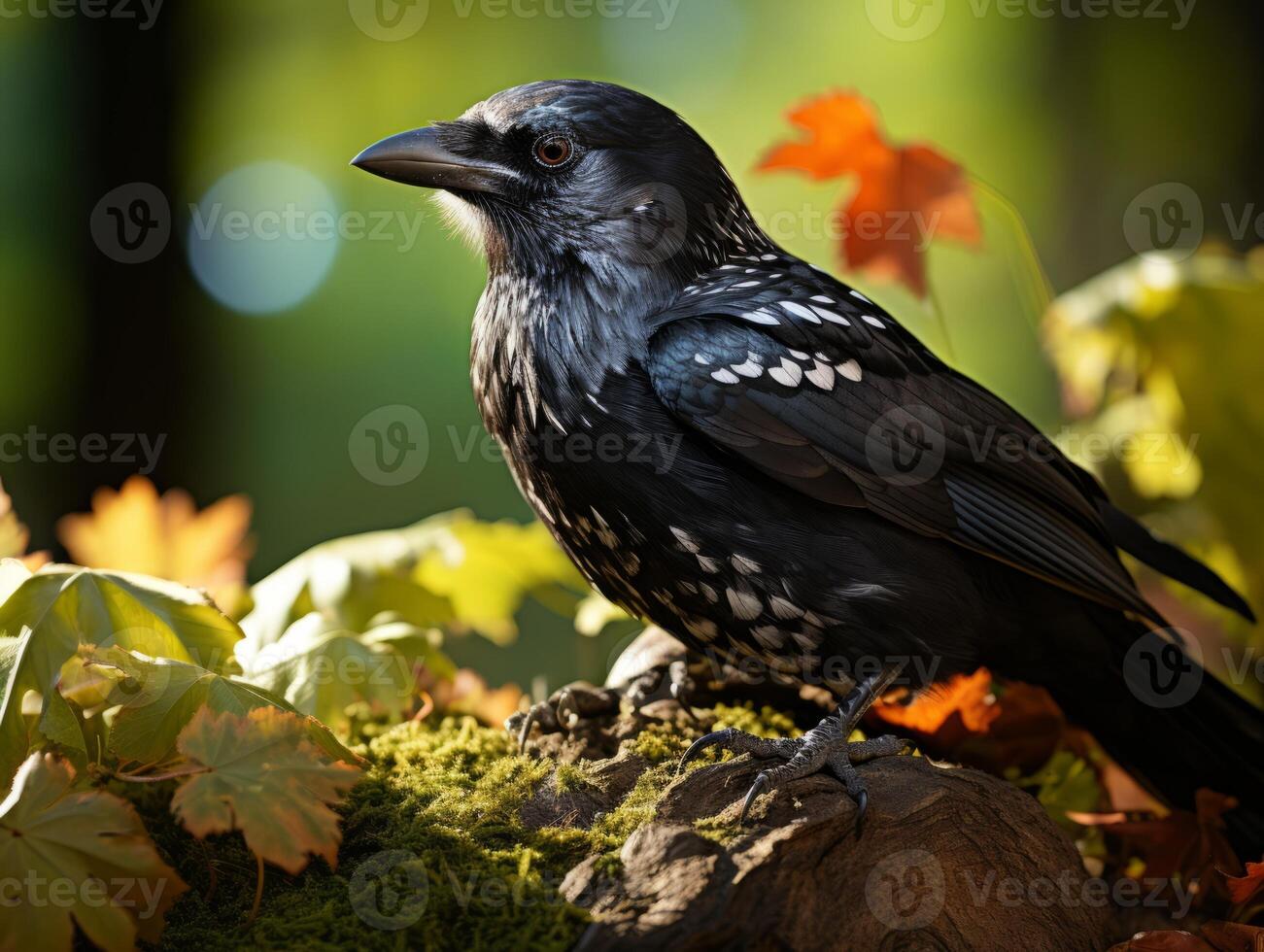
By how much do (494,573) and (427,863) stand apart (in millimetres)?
1284

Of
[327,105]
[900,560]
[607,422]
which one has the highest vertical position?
[327,105]

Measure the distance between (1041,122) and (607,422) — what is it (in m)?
6.26

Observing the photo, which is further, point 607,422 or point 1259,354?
point 1259,354

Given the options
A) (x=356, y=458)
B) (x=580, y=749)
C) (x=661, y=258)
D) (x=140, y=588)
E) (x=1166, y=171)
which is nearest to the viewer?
(x=140, y=588)

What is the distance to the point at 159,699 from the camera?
5.24ft

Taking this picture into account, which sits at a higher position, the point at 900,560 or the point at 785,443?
the point at 785,443

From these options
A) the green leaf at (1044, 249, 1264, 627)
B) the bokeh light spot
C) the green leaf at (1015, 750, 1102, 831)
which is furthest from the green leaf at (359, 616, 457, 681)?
the bokeh light spot

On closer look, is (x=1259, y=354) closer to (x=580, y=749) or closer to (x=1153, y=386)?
(x=1153, y=386)

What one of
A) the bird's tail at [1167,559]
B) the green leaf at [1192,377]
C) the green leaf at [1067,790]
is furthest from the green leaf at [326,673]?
the green leaf at [1192,377]

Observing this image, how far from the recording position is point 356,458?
23.2ft

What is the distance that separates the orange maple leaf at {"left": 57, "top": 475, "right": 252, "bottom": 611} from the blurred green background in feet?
9.69

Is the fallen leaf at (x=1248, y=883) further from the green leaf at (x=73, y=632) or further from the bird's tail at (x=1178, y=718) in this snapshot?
the green leaf at (x=73, y=632)

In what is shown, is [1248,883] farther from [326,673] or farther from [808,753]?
[326,673]

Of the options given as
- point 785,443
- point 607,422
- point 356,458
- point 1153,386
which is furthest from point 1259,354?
point 356,458
